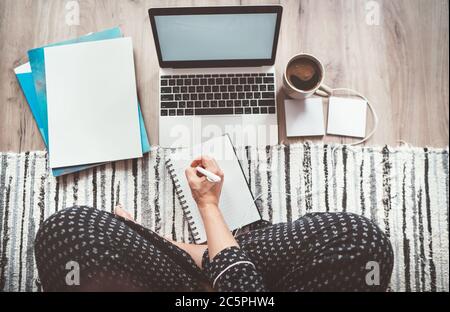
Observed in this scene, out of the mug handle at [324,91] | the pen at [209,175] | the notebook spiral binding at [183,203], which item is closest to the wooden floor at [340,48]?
the mug handle at [324,91]

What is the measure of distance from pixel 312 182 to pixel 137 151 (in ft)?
1.53

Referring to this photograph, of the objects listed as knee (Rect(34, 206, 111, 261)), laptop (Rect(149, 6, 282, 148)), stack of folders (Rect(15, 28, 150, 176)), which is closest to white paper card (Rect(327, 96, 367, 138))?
laptop (Rect(149, 6, 282, 148))

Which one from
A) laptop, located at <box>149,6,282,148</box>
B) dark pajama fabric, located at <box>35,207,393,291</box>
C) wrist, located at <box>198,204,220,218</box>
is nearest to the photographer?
dark pajama fabric, located at <box>35,207,393,291</box>

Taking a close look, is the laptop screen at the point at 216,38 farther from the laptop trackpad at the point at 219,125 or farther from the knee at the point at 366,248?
the knee at the point at 366,248

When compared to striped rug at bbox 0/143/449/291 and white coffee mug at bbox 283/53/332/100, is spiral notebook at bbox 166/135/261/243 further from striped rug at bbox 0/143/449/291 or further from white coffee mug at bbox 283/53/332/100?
white coffee mug at bbox 283/53/332/100

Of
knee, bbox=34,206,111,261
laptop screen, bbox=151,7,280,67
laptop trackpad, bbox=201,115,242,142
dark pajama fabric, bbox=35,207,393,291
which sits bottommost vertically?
dark pajama fabric, bbox=35,207,393,291

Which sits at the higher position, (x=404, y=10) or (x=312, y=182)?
(x=404, y=10)

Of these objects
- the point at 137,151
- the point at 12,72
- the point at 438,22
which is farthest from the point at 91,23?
the point at 438,22

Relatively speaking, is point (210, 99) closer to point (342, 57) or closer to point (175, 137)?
point (175, 137)

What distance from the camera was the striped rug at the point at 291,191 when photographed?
0.89m

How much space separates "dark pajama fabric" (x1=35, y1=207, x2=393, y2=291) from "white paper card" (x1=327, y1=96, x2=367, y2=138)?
0.26m

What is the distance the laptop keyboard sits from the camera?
87 centimetres

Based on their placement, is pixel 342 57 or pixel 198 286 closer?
pixel 198 286
